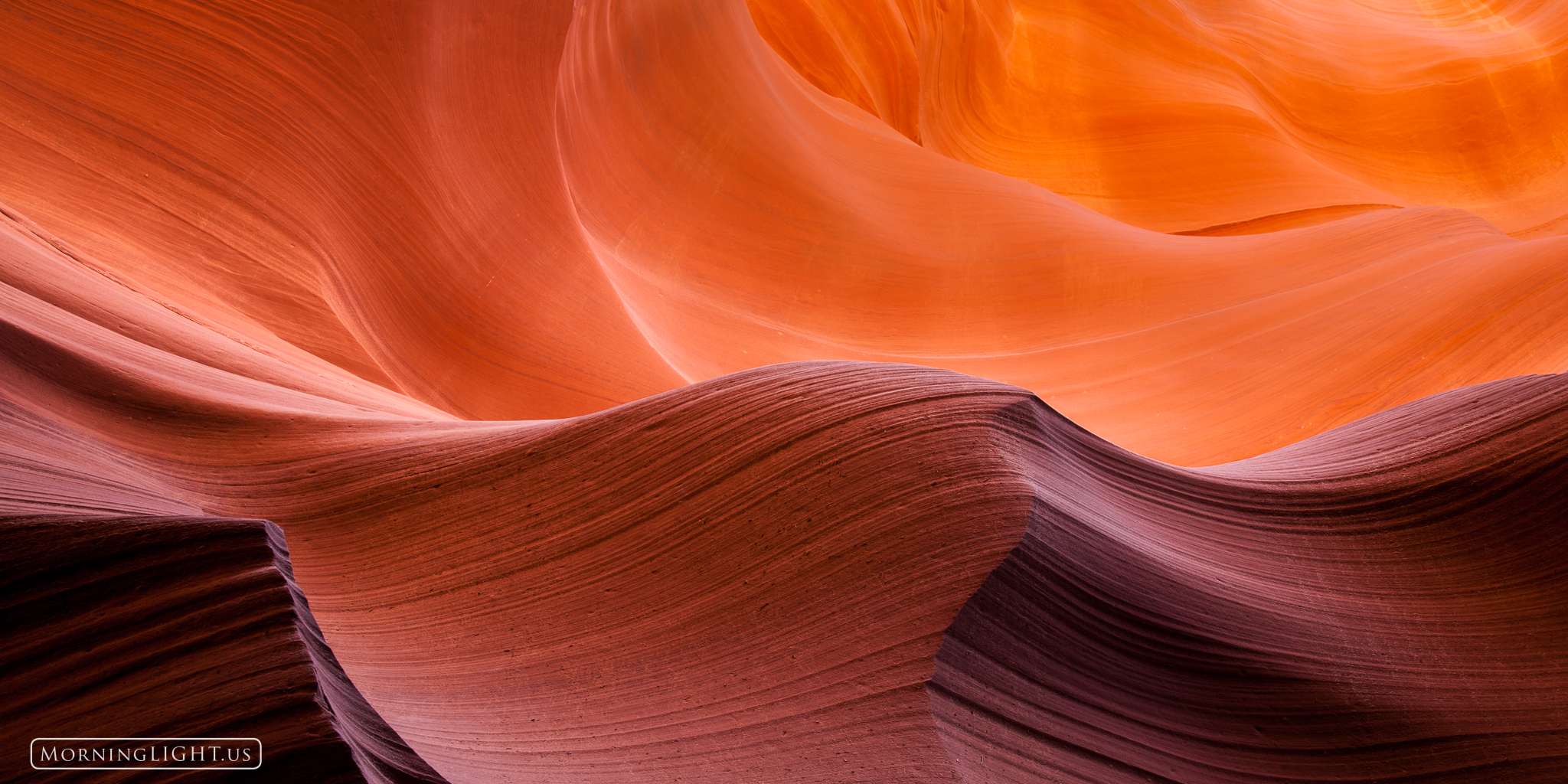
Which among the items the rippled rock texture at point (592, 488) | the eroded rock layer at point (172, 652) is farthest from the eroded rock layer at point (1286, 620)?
the eroded rock layer at point (172, 652)

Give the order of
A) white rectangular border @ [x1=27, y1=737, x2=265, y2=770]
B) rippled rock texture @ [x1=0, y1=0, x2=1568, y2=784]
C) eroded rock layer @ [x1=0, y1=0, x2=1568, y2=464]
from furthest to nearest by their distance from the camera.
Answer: eroded rock layer @ [x1=0, y1=0, x2=1568, y2=464]
rippled rock texture @ [x1=0, y1=0, x2=1568, y2=784]
white rectangular border @ [x1=27, y1=737, x2=265, y2=770]

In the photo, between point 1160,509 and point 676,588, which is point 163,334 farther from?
point 1160,509

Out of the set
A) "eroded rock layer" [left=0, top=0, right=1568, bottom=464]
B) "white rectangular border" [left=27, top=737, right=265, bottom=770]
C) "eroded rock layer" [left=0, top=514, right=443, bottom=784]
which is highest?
"eroded rock layer" [left=0, top=0, right=1568, bottom=464]

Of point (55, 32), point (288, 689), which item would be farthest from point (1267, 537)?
point (55, 32)

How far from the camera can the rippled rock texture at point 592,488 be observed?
2.18 ft

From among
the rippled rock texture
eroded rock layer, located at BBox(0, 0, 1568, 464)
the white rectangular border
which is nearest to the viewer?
the white rectangular border

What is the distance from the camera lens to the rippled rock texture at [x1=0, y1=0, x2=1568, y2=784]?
0.66 meters

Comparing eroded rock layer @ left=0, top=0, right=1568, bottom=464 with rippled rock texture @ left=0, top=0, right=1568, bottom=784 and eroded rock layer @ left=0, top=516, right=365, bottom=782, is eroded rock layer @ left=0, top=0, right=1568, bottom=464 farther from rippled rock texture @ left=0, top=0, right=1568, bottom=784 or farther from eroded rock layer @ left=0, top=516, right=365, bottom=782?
eroded rock layer @ left=0, top=516, right=365, bottom=782

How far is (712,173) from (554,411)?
137 centimetres

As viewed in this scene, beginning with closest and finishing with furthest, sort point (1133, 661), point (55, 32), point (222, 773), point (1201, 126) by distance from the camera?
1. point (222, 773)
2. point (1133, 661)
3. point (55, 32)
4. point (1201, 126)

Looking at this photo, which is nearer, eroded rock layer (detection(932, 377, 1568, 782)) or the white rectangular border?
the white rectangular border

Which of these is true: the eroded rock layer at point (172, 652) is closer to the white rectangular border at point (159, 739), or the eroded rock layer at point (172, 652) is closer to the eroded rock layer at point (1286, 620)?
the white rectangular border at point (159, 739)

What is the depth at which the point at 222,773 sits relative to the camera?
0.47 m

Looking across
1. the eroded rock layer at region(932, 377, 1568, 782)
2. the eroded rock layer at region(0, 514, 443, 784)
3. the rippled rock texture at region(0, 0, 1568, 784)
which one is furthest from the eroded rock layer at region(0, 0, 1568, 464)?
the eroded rock layer at region(932, 377, 1568, 782)
